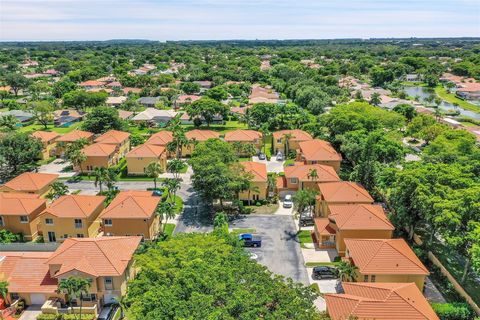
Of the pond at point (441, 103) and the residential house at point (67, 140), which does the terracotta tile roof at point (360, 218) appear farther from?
the pond at point (441, 103)

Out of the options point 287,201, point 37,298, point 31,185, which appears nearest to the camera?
point 37,298

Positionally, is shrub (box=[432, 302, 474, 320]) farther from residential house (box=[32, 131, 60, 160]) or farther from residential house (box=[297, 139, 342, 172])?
residential house (box=[32, 131, 60, 160])

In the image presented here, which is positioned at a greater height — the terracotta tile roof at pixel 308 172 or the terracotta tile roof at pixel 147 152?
the terracotta tile roof at pixel 147 152

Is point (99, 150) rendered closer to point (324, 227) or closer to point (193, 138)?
point (193, 138)

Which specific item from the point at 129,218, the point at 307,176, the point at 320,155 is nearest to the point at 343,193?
the point at 307,176

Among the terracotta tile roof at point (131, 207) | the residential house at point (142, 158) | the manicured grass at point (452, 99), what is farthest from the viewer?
the manicured grass at point (452, 99)

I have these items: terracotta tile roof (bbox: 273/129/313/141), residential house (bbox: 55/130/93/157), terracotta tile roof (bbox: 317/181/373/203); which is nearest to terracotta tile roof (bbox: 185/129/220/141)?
terracotta tile roof (bbox: 273/129/313/141)

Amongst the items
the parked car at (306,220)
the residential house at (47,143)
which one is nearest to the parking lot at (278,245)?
the parked car at (306,220)
